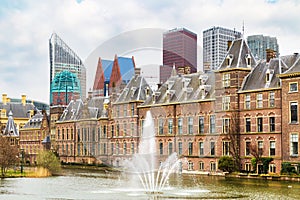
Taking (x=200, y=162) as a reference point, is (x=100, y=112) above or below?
above

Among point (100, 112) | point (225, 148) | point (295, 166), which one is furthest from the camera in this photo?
point (100, 112)

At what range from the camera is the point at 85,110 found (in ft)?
277

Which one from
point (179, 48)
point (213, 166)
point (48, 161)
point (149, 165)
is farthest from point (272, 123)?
point (179, 48)

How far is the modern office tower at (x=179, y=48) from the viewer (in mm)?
33969

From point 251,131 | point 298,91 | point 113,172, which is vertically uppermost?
point 298,91

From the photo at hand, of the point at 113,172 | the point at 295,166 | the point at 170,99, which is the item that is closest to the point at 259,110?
the point at 295,166

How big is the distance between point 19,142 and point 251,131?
216ft

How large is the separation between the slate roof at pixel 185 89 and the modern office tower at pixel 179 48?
98.5 ft

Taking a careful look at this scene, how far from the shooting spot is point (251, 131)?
61.4 m

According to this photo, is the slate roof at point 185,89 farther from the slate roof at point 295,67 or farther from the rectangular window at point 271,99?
the slate roof at point 295,67

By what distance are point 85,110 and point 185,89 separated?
22044 millimetres

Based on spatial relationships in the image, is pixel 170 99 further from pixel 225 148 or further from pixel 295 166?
pixel 295 166

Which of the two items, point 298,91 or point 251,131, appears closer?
point 298,91

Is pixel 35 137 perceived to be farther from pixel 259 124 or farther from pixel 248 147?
pixel 259 124
